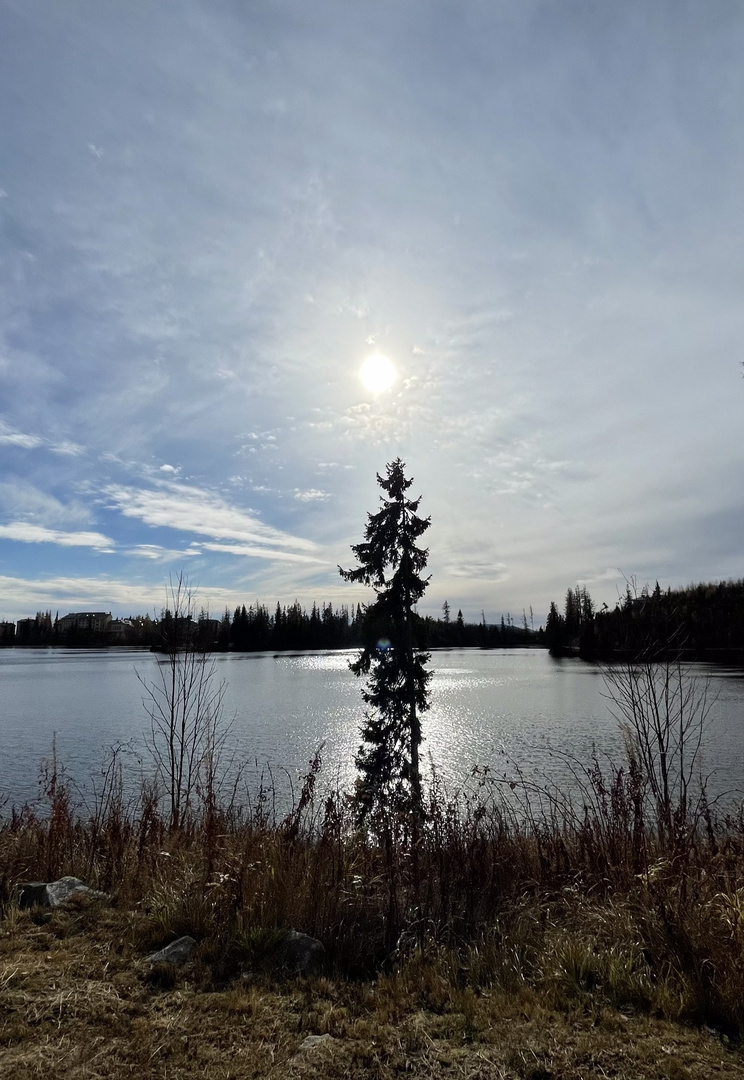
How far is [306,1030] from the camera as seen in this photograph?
11.0 feet

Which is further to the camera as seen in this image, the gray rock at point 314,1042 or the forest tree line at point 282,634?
the forest tree line at point 282,634

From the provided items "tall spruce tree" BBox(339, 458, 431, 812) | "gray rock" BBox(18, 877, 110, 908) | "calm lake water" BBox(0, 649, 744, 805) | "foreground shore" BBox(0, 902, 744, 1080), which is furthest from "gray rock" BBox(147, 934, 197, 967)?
"tall spruce tree" BBox(339, 458, 431, 812)

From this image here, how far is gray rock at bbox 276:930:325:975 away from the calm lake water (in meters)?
5.61

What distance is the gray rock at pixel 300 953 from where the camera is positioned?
4.07m

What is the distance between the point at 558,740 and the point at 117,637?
144376 mm

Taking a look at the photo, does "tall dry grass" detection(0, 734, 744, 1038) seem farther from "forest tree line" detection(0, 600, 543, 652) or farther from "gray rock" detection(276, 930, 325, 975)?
"forest tree line" detection(0, 600, 543, 652)

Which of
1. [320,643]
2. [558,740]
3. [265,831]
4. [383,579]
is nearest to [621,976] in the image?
[265,831]

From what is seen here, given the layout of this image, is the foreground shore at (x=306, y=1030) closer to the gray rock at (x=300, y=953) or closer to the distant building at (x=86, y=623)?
the gray rock at (x=300, y=953)

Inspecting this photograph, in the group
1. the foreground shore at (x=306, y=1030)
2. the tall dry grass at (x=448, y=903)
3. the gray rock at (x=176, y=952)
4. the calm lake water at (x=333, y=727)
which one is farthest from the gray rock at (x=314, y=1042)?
the calm lake water at (x=333, y=727)

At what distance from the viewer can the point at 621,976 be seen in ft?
12.1

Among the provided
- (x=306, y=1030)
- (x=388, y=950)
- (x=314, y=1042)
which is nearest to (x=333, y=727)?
(x=388, y=950)

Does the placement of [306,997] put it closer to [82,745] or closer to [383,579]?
[383,579]

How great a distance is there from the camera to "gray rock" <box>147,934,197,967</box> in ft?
13.2

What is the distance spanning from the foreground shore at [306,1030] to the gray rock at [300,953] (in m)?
0.17
